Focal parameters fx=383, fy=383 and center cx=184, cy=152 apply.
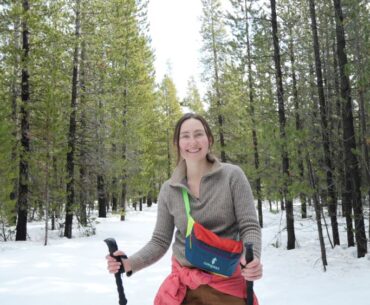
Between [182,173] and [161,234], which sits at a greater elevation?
[182,173]

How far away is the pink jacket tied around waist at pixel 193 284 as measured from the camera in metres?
1.82

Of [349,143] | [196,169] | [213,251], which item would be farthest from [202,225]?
[349,143]

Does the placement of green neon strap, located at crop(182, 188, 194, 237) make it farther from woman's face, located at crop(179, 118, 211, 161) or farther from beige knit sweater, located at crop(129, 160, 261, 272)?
woman's face, located at crop(179, 118, 211, 161)

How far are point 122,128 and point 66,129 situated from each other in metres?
6.25

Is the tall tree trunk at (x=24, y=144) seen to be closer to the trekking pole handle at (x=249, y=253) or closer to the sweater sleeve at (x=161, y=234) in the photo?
the sweater sleeve at (x=161, y=234)

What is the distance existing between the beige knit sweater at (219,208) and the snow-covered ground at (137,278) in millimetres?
4872

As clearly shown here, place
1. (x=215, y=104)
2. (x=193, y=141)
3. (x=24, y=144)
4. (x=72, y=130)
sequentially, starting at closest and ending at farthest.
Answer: (x=193, y=141) < (x=24, y=144) < (x=72, y=130) < (x=215, y=104)

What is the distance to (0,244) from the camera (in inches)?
520

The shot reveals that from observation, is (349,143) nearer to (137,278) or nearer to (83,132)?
(137,278)

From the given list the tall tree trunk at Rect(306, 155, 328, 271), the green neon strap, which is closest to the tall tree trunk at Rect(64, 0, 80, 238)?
the tall tree trunk at Rect(306, 155, 328, 271)

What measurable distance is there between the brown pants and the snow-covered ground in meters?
4.94

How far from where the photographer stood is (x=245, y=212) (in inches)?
75.0

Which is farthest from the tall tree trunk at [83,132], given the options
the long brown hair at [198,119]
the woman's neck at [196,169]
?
the woman's neck at [196,169]

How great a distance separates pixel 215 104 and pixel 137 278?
50.4 feet
